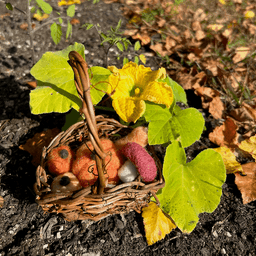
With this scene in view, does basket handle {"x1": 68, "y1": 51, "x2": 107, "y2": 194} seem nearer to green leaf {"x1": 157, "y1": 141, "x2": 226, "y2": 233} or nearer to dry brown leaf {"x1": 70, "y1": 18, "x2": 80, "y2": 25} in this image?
green leaf {"x1": 157, "y1": 141, "x2": 226, "y2": 233}

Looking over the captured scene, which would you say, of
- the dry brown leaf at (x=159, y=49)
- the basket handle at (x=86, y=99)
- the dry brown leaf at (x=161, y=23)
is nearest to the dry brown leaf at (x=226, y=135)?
the dry brown leaf at (x=159, y=49)

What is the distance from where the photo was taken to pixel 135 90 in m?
1.48

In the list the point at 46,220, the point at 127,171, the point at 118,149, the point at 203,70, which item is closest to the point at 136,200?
the point at 127,171

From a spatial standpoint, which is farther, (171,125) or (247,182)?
(247,182)

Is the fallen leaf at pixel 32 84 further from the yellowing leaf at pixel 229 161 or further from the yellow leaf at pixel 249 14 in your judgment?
the yellow leaf at pixel 249 14

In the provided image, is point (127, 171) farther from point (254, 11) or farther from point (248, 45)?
point (254, 11)

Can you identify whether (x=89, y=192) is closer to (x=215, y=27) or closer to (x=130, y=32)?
(x=130, y=32)

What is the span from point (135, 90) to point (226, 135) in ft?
2.83

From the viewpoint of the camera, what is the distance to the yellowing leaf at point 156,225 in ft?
4.59

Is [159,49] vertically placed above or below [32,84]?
above

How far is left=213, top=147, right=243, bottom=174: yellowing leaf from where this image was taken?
164cm

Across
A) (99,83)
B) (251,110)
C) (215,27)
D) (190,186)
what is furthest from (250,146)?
(215,27)

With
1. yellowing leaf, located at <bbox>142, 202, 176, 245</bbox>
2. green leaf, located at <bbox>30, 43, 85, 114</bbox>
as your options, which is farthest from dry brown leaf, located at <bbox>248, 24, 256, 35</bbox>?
yellowing leaf, located at <bbox>142, 202, 176, 245</bbox>

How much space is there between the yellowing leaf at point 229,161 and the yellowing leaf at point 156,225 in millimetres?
576
